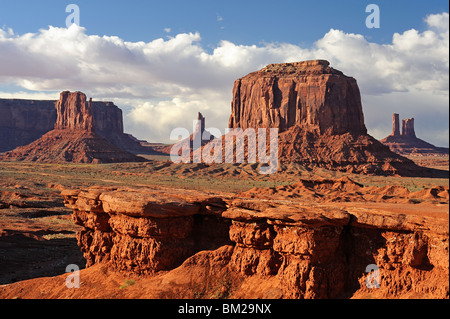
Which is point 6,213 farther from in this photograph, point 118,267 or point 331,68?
point 331,68

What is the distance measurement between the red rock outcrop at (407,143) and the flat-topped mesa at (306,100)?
6956 cm

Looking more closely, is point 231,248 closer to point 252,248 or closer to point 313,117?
point 252,248

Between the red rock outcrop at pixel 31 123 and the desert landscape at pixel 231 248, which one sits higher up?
the red rock outcrop at pixel 31 123

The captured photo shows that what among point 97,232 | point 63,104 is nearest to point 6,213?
point 97,232

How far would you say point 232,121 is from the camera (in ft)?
383

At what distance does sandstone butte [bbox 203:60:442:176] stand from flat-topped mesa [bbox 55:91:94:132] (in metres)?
53.1

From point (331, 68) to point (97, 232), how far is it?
323 feet

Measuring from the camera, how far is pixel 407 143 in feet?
573

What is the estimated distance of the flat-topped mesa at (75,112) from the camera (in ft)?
477

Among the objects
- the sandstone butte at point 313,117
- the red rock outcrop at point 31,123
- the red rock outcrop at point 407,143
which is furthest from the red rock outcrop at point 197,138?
the red rock outcrop at point 407,143

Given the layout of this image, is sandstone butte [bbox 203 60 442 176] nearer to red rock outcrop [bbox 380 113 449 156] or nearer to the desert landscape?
the desert landscape

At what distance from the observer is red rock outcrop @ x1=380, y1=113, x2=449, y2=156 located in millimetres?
161250

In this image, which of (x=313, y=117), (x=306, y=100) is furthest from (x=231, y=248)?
(x=306, y=100)

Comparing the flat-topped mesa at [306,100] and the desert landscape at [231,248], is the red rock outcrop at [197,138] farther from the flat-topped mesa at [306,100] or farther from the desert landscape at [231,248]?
the desert landscape at [231,248]
